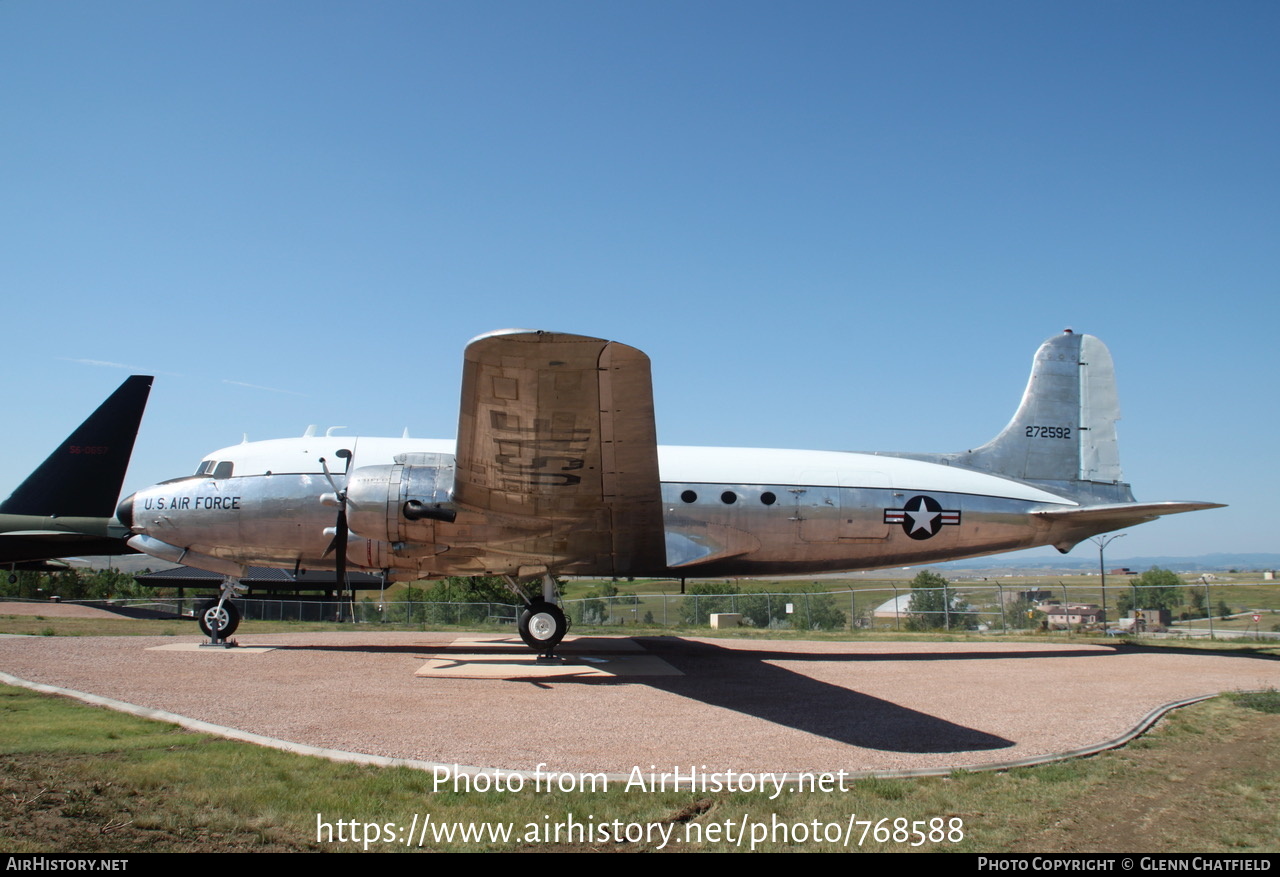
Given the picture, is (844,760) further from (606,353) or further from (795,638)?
(795,638)

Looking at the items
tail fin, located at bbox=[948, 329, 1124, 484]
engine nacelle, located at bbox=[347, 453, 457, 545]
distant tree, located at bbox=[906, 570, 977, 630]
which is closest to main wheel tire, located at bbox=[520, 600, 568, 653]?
engine nacelle, located at bbox=[347, 453, 457, 545]

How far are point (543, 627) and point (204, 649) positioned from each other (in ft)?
20.9

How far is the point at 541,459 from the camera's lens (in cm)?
1054

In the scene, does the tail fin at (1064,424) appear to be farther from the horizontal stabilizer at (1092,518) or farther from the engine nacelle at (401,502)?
the engine nacelle at (401,502)

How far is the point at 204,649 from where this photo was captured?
46.2 feet

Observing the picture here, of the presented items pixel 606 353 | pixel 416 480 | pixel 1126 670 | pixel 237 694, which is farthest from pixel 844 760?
pixel 1126 670

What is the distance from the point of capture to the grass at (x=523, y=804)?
453 centimetres

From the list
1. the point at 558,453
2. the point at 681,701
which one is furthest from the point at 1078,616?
A: the point at 558,453

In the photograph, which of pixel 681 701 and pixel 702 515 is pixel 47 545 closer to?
pixel 702 515

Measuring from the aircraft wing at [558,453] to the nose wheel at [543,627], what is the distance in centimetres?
74

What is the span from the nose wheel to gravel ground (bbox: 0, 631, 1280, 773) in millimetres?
2024

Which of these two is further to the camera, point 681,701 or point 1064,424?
point 1064,424

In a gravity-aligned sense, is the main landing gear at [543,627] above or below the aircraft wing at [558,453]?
below

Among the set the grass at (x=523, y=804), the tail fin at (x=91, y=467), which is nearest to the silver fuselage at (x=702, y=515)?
the grass at (x=523, y=804)
